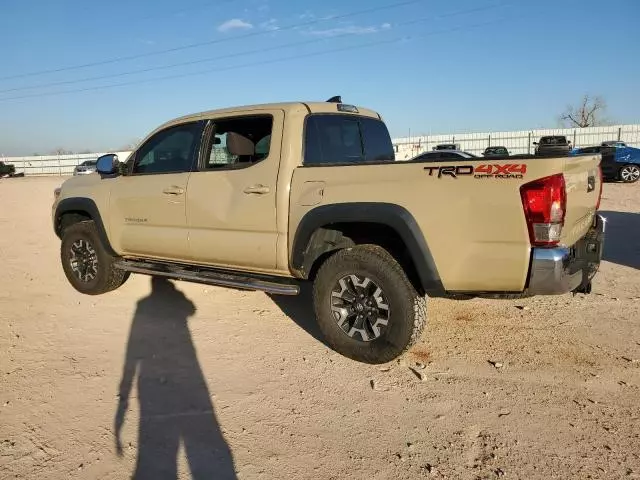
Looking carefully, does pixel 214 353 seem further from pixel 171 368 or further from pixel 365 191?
pixel 365 191

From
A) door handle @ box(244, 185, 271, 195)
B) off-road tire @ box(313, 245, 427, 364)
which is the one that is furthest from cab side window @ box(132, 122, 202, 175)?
off-road tire @ box(313, 245, 427, 364)

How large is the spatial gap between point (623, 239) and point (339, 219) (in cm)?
686

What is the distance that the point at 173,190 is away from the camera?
466cm

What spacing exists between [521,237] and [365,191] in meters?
1.12

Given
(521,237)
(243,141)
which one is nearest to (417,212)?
(521,237)

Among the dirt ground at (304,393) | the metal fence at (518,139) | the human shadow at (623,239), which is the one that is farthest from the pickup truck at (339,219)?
the metal fence at (518,139)

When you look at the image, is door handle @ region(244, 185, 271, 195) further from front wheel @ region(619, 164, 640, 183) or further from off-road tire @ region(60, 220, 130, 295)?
front wheel @ region(619, 164, 640, 183)

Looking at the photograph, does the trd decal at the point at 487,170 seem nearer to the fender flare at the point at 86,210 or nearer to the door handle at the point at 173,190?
the door handle at the point at 173,190

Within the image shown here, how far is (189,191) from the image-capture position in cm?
453

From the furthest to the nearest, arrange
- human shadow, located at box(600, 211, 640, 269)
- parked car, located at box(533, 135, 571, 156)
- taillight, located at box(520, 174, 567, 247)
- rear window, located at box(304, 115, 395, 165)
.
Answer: human shadow, located at box(600, 211, 640, 269)
rear window, located at box(304, 115, 395, 165)
parked car, located at box(533, 135, 571, 156)
taillight, located at box(520, 174, 567, 247)

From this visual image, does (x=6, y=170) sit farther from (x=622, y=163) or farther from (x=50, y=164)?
(x=622, y=163)

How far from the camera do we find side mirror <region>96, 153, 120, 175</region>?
527 centimetres

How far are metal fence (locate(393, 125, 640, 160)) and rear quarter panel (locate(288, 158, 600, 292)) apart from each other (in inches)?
1141

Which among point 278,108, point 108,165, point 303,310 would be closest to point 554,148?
point 278,108
